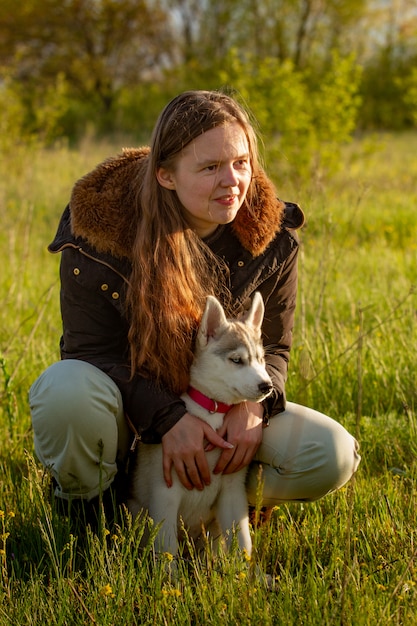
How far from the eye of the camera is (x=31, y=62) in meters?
29.8

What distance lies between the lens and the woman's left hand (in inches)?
99.4

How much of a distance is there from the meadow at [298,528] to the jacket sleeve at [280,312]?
0.87 ft

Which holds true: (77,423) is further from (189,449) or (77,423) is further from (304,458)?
(304,458)

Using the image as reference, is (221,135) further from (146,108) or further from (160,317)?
(146,108)

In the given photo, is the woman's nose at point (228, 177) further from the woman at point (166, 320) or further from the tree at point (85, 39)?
the tree at point (85, 39)

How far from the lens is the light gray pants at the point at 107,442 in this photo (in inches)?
96.9

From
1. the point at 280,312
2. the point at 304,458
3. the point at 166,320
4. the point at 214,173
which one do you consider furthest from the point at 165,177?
the point at 304,458

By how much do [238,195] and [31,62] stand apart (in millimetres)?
29713

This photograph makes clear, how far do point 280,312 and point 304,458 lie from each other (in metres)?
0.60

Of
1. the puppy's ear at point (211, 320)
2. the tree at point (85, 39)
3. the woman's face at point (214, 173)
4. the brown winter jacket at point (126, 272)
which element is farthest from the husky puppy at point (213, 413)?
the tree at point (85, 39)

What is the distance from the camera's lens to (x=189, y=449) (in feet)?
8.04

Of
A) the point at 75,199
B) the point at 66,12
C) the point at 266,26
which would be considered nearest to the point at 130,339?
the point at 75,199

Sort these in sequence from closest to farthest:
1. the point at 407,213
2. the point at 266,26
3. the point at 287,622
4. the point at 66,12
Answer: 1. the point at 287,622
2. the point at 407,213
3. the point at 266,26
4. the point at 66,12

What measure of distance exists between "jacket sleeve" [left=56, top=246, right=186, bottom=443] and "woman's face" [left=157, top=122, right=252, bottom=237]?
1.30 ft
